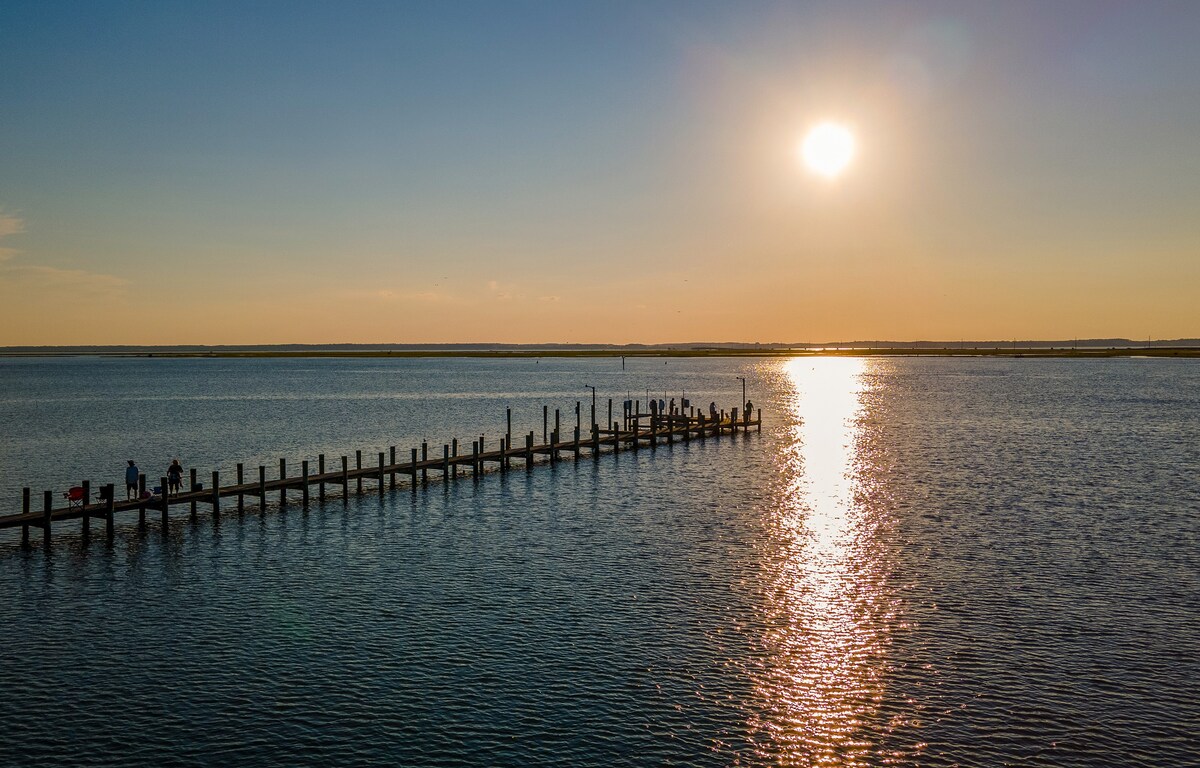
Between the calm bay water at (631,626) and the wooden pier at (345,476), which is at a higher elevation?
the wooden pier at (345,476)

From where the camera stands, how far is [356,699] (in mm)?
19750

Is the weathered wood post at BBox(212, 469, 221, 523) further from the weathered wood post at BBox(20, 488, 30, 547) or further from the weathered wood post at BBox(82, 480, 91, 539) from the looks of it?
the weathered wood post at BBox(20, 488, 30, 547)

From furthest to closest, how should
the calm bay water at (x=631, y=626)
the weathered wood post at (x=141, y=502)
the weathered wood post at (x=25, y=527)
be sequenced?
the weathered wood post at (x=141, y=502) → the weathered wood post at (x=25, y=527) → the calm bay water at (x=631, y=626)

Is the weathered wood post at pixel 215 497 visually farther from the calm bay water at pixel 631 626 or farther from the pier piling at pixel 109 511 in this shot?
the pier piling at pixel 109 511

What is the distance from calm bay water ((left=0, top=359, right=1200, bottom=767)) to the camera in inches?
712

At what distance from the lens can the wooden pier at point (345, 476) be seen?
35.8m

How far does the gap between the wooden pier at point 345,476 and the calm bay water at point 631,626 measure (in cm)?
117

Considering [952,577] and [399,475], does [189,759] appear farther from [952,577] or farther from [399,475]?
[399,475]

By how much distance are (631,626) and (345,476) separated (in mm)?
25214

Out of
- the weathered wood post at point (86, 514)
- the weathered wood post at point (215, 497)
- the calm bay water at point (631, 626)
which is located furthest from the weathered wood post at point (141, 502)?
the weathered wood post at point (215, 497)

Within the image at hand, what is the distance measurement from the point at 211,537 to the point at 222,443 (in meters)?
35.3

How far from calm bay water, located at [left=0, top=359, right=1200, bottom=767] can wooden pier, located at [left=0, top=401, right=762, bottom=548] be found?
3.83ft

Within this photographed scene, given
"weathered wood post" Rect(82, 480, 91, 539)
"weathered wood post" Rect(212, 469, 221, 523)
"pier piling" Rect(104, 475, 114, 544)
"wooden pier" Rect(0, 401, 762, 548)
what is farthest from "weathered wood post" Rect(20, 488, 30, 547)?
"weathered wood post" Rect(212, 469, 221, 523)

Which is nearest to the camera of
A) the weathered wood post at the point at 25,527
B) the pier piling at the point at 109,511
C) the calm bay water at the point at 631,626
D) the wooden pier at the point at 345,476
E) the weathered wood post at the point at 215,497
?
the calm bay water at the point at 631,626
